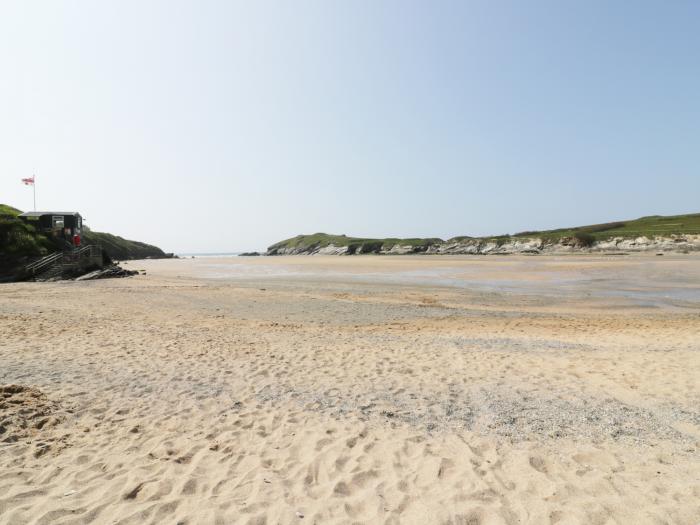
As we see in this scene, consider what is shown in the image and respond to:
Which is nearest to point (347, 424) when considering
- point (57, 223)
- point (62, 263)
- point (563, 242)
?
point (62, 263)

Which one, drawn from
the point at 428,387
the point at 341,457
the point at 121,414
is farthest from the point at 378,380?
the point at 121,414

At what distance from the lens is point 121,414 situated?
6992 mm

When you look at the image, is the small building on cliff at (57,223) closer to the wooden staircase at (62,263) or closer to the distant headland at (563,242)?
the wooden staircase at (62,263)

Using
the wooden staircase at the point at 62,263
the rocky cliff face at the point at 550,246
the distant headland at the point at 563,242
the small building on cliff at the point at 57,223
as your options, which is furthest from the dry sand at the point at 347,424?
the distant headland at the point at 563,242

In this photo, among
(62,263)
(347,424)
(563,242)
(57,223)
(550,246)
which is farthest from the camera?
(550,246)

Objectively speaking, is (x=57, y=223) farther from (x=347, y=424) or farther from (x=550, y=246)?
(x=550, y=246)

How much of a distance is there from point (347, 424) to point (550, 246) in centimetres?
9703

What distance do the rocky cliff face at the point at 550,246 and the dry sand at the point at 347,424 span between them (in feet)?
243

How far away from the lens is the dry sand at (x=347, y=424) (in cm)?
455

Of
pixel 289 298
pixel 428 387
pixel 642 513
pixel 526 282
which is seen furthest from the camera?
pixel 526 282

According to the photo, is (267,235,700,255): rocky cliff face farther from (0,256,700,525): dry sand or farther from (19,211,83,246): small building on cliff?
(19,211,83,246): small building on cliff

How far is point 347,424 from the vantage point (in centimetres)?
675

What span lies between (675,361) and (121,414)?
525 inches

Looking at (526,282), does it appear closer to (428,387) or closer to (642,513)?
(428,387)
